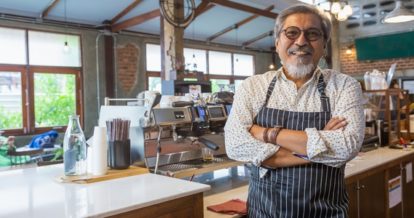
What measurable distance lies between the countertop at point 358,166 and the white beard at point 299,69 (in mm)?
647

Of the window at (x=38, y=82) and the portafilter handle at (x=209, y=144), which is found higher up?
the window at (x=38, y=82)

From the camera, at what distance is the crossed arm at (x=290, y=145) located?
1359 millimetres

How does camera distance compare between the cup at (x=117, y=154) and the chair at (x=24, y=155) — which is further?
the chair at (x=24, y=155)

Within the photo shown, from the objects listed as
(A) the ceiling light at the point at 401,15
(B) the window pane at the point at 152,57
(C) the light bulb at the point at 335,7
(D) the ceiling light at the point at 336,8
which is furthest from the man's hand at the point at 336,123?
(B) the window pane at the point at 152,57

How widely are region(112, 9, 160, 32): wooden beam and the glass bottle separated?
17.2 feet

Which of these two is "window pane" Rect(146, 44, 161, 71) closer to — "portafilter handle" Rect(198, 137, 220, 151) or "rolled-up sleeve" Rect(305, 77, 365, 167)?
"portafilter handle" Rect(198, 137, 220, 151)

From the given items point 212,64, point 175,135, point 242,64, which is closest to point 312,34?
point 175,135

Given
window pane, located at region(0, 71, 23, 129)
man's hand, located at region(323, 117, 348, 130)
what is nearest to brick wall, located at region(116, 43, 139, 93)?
window pane, located at region(0, 71, 23, 129)

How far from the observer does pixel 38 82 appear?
22.4 feet

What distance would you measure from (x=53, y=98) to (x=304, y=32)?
6.51 metres

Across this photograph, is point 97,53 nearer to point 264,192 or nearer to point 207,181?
point 207,181

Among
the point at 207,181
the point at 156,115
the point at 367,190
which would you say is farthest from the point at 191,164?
the point at 367,190

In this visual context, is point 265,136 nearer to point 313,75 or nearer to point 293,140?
point 293,140

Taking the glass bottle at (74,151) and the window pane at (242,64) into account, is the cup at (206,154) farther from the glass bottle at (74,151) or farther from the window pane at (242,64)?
the window pane at (242,64)
